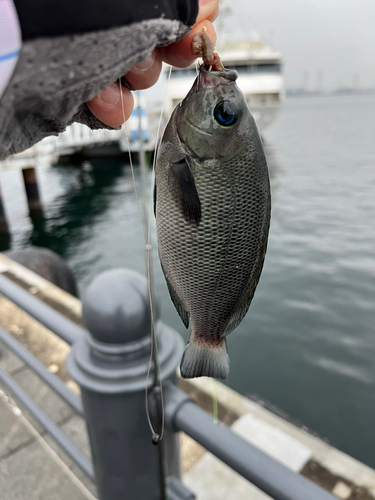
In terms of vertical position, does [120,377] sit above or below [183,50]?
below

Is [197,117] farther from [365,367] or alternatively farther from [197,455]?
[365,367]

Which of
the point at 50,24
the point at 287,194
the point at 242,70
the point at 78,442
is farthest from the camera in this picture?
the point at 242,70

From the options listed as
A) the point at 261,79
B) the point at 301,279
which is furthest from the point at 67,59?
the point at 261,79

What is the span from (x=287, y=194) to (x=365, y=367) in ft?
35.4

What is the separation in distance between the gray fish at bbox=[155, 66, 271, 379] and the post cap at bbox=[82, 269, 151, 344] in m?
0.54

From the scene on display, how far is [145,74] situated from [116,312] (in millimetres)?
983

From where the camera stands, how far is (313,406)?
595 cm

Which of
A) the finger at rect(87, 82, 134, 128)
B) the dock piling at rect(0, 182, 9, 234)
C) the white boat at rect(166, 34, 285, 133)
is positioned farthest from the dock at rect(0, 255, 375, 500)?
the white boat at rect(166, 34, 285, 133)

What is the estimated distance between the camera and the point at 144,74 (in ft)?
3.38

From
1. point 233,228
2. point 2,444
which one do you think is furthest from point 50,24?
point 2,444

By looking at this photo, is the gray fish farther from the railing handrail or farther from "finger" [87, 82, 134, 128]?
the railing handrail

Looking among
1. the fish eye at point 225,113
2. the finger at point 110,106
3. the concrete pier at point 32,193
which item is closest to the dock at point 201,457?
the fish eye at point 225,113

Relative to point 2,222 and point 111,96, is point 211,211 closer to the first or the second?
point 111,96

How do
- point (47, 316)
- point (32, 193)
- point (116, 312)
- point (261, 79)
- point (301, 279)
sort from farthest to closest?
point (261, 79) < point (32, 193) < point (301, 279) < point (47, 316) < point (116, 312)
